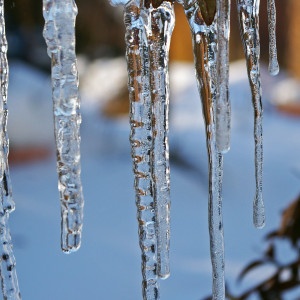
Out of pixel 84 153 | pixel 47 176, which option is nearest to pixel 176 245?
pixel 47 176

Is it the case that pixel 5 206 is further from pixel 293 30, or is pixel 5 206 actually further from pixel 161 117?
pixel 293 30

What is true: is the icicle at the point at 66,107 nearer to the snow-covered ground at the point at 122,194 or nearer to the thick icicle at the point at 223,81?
the thick icicle at the point at 223,81

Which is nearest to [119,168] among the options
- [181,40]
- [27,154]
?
[27,154]

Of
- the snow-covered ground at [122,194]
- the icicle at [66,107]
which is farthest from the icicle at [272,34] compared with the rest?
the snow-covered ground at [122,194]

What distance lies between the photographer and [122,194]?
18.1ft

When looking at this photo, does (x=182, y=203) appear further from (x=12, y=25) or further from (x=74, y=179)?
(x=74, y=179)

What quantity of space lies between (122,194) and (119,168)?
2.59ft

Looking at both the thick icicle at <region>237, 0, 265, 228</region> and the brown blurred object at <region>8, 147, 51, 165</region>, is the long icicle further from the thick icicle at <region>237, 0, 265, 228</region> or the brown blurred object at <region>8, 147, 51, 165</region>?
the brown blurred object at <region>8, 147, 51, 165</region>

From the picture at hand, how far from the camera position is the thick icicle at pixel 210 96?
26.2 inches

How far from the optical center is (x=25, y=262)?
4.22m

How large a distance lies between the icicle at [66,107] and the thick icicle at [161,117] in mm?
99

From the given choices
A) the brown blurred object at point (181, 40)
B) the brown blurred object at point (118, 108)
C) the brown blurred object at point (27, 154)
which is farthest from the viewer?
the brown blurred object at point (118, 108)

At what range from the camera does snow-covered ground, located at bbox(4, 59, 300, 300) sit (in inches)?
153

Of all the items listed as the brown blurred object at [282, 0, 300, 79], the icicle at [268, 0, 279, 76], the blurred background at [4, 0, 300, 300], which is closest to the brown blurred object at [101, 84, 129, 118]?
the blurred background at [4, 0, 300, 300]
